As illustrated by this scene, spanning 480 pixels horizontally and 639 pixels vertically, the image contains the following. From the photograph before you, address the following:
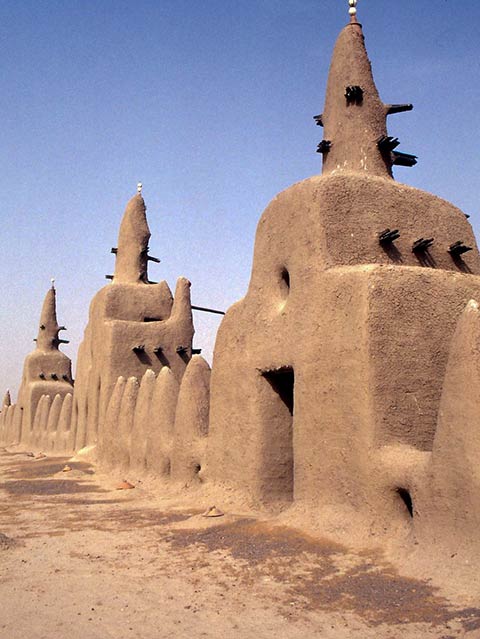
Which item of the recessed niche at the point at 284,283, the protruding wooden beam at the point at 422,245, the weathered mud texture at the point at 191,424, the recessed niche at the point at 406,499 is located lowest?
the recessed niche at the point at 406,499

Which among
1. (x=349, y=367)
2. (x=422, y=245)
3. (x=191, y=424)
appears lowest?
(x=191, y=424)

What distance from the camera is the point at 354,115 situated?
31.0ft

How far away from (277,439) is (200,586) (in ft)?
11.9

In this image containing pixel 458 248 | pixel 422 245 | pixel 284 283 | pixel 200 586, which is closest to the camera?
pixel 200 586

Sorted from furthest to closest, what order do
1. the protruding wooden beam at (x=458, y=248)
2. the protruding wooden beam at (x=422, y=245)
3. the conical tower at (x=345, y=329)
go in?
the protruding wooden beam at (x=458, y=248)
the protruding wooden beam at (x=422, y=245)
the conical tower at (x=345, y=329)

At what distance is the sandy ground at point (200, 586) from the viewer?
4.32m

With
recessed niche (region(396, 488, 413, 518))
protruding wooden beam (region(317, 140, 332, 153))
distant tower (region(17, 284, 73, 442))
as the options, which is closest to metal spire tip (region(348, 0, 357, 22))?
protruding wooden beam (region(317, 140, 332, 153))

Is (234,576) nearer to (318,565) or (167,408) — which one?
(318,565)

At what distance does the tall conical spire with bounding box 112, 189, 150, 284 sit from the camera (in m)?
19.9

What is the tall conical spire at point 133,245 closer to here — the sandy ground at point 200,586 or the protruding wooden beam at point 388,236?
the sandy ground at point 200,586

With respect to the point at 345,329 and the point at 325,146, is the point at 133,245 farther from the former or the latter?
the point at 345,329

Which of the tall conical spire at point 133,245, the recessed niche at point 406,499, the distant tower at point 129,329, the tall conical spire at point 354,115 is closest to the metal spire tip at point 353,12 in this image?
the tall conical spire at point 354,115

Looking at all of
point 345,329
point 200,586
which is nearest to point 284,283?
point 345,329

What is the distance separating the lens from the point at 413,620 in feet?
14.3
